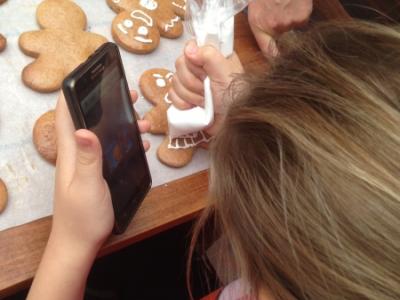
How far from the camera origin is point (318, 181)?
1.19 ft

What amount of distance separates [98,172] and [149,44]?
306 mm

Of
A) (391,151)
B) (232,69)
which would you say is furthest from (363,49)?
(232,69)

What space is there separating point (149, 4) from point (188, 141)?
0.86 ft

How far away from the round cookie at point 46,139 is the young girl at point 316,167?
0.12 m

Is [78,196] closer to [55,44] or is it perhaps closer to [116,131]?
[116,131]

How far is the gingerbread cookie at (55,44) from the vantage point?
0.64 m

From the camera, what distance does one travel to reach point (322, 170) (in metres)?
0.36

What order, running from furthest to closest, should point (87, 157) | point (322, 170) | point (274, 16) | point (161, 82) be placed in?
1. point (274, 16)
2. point (161, 82)
3. point (87, 157)
4. point (322, 170)

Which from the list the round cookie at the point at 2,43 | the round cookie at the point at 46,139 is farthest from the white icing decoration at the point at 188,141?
the round cookie at the point at 2,43

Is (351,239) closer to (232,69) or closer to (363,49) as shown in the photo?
(363,49)

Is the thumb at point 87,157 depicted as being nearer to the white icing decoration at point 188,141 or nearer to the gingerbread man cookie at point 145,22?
the white icing decoration at point 188,141

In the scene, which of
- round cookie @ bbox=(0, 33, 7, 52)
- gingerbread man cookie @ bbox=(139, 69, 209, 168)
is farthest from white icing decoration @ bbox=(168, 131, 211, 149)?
round cookie @ bbox=(0, 33, 7, 52)

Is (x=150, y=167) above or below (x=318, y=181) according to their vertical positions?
below

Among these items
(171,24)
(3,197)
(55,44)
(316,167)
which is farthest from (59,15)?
(316,167)
